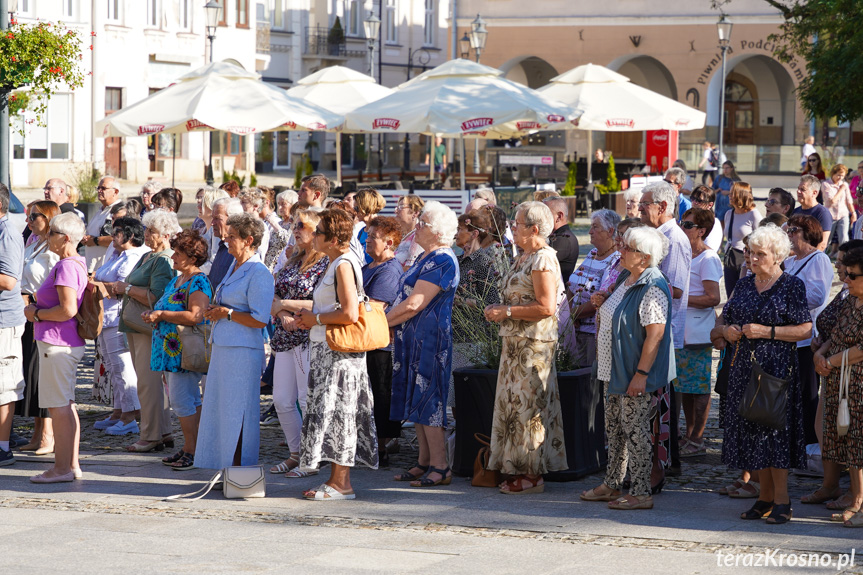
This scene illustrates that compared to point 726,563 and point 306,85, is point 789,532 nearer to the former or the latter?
point 726,563

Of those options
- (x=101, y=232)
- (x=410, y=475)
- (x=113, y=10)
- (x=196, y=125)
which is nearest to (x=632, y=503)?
(x=410, y=475)

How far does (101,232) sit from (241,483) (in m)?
4.56

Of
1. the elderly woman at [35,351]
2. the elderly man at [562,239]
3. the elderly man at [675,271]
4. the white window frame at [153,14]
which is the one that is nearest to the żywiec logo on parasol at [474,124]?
the elderly man at [562,239]

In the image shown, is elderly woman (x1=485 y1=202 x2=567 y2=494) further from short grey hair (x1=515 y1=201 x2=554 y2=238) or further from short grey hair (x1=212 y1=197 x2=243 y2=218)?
short grey hair (x1=212 y1=197 x2=243 y2=218)

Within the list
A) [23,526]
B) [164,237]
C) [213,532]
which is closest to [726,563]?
[213,532]

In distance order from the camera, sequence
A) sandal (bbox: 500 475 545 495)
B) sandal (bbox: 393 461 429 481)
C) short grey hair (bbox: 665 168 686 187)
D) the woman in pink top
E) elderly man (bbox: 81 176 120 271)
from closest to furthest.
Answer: sandal (bbox: 500 475 545 495)
sandal (bbox: 393 461 429 481)
elderly man (bbox: 81 176 120 271)
short grey hair (bbox: 665 168 686 187)
the woman in pink top

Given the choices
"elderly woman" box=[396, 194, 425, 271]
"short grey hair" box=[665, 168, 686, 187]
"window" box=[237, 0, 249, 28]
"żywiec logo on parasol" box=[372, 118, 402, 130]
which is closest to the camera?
"elderly woman" box=[396, 194, 425, 271]

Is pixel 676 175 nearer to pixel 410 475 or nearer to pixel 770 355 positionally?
pixel 410 475

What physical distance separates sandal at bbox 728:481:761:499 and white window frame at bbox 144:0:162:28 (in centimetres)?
3490

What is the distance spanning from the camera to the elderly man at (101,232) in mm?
10914

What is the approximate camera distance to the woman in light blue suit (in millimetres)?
7309

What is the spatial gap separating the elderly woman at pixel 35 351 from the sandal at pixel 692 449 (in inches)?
171

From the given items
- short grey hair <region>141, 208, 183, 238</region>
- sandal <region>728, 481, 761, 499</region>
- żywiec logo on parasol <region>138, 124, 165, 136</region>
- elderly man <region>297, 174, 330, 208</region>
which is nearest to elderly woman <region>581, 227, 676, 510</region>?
sandal <region>728, 481, 761, 499</region>

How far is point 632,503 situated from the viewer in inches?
275
